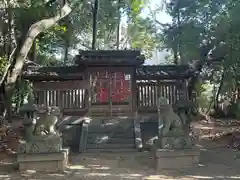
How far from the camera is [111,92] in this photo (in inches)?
521

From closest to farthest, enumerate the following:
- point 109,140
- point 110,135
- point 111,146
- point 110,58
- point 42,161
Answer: point 42,161, point 111,146, point 109,140, point 110,135, point 110,58

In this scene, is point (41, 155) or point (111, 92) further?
point (111, 92)

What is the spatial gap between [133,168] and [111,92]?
5.90 meters

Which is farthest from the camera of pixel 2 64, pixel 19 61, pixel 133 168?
pixel 19 61

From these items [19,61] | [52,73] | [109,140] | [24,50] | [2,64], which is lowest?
[109,140]

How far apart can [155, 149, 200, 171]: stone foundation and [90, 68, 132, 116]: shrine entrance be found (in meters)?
5.58

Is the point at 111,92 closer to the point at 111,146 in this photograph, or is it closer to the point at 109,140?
the point at 109,140

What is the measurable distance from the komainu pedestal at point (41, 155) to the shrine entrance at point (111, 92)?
5.43m

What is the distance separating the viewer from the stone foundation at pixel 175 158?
748 centimetres

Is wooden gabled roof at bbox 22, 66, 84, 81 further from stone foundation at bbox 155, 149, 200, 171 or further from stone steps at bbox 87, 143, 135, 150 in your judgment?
stone foundation at bbox 155, 149, 200, 171

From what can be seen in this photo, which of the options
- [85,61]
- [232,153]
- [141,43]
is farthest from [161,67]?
[141,43]

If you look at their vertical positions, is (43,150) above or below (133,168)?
above

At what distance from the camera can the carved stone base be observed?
24.2 feet

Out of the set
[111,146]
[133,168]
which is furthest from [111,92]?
[133,168]
